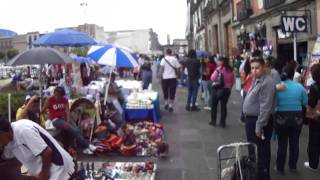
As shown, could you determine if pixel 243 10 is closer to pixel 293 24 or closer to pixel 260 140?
pixel 293 24

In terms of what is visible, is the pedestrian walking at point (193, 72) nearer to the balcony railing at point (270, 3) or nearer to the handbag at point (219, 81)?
the handbag at point (219, 81)

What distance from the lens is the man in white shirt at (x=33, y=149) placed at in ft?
14.3

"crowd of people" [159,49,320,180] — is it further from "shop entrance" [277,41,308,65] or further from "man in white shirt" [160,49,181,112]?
"shop entrance" [277,41,308,65]

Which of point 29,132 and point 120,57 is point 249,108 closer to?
point 29,132

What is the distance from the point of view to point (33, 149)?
14.4ft

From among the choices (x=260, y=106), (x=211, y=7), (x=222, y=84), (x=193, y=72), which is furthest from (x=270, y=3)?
(x=211, y=7)

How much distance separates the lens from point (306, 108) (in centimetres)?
791

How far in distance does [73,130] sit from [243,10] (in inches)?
756

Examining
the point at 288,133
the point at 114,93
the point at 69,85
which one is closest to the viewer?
the point at 288,133

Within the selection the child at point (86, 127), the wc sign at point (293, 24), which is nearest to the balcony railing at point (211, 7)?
the wc sign at point (293, 24)

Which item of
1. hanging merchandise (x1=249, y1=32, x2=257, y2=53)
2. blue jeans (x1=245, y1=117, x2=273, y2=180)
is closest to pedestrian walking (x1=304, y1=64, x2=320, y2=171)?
blue jeans (x1=245, y1=117, x2=273, y2=180)

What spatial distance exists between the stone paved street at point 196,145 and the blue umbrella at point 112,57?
77.1 inches

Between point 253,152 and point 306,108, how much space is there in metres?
1.51

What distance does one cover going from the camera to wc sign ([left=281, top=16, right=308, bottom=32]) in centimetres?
1419
